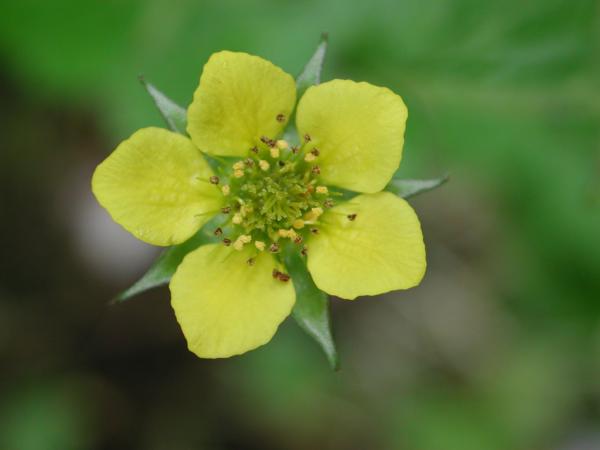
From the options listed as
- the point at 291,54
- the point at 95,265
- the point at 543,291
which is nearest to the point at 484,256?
the point at 543,291

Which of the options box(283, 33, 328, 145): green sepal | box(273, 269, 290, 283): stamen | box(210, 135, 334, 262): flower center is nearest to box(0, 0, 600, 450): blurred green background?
box(210, 135, 334, 262): flower center

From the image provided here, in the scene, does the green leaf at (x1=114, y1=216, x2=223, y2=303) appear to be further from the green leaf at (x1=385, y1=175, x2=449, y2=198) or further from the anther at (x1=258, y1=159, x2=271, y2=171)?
the green leaf at (x1=385, y1=175, x2=449, y2=198)

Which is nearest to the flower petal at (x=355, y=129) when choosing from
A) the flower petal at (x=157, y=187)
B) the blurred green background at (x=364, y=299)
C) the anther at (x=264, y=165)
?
the anther at (x=264, y=165)

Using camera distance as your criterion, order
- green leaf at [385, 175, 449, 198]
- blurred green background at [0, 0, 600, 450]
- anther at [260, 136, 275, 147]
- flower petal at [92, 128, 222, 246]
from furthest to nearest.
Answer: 1. blurred green background at [0, 0, 600, 450]
2. anther at [260, 136, 275, 147]
3. green leaf at [385, 175, 449, 198]
4. flower petal at [92, 128, 222, 246]

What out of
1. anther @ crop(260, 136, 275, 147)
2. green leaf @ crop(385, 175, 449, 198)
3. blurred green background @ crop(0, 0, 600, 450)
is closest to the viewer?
green leaf @ crop(385, 175, 449, 198)

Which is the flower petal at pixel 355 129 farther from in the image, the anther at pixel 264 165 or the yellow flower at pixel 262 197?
the anther at pixel 264 165

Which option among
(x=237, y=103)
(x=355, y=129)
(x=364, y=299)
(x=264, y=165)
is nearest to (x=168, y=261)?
(x=264, y=165)
